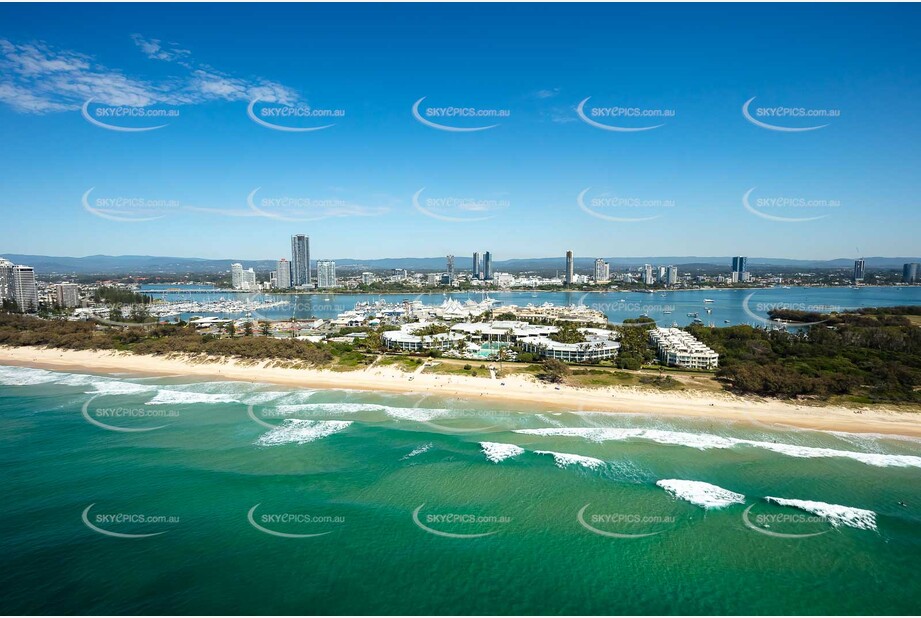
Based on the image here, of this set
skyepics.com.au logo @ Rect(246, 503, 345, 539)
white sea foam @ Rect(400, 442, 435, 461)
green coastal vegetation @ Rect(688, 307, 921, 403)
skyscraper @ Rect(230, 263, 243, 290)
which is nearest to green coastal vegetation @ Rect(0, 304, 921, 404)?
green coastal vegetation @ Rect(688, 307, 921, 403)

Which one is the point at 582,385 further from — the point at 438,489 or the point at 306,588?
the point at 306,588

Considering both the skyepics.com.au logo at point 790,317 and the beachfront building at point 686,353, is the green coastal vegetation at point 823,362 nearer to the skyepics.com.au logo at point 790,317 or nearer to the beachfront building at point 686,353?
the beachfront building at point 686,353

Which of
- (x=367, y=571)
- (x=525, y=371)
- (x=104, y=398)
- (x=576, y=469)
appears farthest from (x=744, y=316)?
(x=104, y=398)

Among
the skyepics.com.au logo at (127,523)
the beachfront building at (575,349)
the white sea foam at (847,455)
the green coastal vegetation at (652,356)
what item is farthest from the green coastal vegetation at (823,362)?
the skyepics.com.au logo at (127,523)

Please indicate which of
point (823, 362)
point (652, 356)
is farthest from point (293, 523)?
point (823, 362)

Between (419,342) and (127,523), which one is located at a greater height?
(419,342)

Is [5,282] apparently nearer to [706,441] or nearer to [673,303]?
[706,441]
